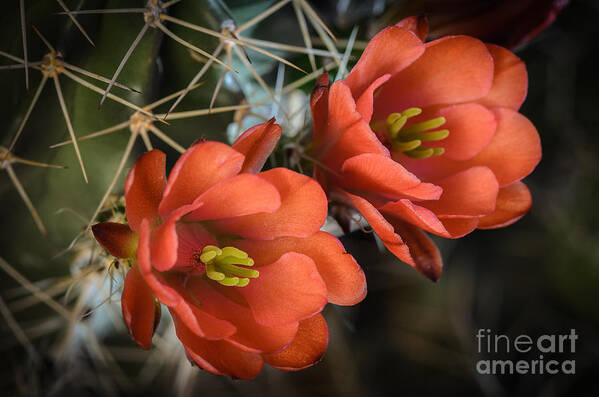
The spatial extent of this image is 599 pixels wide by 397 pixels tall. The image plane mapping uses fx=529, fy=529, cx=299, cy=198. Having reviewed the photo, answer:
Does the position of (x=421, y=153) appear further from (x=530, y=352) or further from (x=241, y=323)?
(x=530, y=352)

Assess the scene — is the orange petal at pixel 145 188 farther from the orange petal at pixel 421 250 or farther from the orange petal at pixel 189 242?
the orange petal at pixel 421 250

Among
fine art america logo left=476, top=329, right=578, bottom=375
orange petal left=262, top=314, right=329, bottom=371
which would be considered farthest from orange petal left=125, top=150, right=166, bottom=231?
fine art america logo left=476, top=329, right=578, bottom=375

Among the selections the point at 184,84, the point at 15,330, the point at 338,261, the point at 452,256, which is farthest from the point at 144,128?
the point at 452,256

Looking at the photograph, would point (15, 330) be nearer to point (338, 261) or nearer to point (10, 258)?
point (10, 258)

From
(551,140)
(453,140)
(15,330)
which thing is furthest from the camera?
(551,140)

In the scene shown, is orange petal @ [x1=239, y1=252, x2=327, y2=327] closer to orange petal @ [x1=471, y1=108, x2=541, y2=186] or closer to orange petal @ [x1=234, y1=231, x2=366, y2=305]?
orange petal @ [x1=234, y1=231, x2=366, y2=305]

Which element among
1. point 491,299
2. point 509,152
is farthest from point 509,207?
point 491,299

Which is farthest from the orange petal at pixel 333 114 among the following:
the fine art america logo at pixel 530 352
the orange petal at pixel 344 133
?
the fine art america logo at pixel 530 352
